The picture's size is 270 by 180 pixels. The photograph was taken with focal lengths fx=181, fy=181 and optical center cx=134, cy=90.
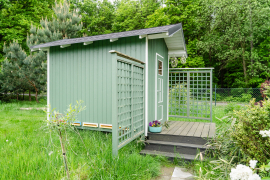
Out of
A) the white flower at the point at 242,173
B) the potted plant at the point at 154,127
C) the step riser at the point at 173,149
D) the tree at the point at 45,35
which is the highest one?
the tree at the point at 45,35

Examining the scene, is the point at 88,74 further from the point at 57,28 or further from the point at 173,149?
the point at 57,28

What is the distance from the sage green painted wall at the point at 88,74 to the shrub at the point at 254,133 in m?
2.27

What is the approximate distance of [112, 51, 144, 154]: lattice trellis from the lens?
273cm

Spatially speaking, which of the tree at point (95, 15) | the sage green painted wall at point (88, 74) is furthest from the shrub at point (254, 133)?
the tree at point (95, 15)

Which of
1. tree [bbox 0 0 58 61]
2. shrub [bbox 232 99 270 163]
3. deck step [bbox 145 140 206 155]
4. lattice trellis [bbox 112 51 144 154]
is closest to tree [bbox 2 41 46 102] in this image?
tree [bbox 0 0 58 61]

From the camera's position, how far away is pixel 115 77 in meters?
2.69

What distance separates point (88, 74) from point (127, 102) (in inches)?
70.3

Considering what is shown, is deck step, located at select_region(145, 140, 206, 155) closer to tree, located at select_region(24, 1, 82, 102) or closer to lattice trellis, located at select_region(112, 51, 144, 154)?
lattice trellis, located at select_region(112, 51, 144, 154)

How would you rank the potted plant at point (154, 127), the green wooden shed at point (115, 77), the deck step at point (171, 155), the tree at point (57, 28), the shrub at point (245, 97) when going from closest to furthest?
the green wooden shed at point (115, 77), the deck step at point (171, 155), the potted plant at point (154, 127), the tree at point (57, 28), the shrub at point (245, 97)

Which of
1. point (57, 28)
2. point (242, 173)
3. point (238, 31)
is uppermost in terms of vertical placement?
point (238, 31)

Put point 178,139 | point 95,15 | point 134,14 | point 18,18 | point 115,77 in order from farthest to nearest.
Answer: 1. point 95,15
2. point 134,14
3. point 18,18
4. point 178,139
5. point 115,77

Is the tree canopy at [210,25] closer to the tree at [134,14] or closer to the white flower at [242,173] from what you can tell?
the tree at [134,14]

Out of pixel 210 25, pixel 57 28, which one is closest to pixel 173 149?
pixel 57 28

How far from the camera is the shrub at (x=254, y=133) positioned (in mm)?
2125
